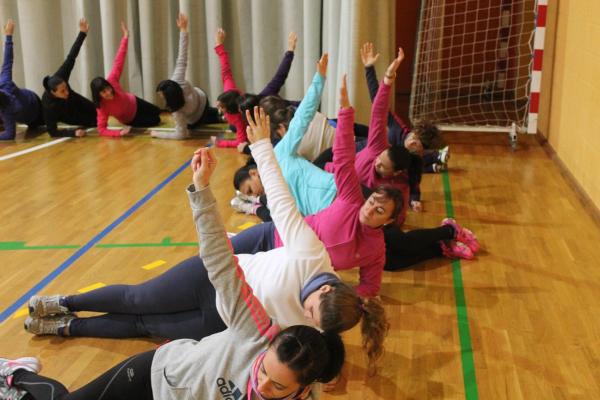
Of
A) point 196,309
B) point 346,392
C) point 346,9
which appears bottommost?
point 346,392

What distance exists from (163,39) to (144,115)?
87cm

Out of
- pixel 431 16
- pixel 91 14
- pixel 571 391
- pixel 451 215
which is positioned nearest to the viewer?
pixel 571 391

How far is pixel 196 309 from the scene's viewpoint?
2.23 m

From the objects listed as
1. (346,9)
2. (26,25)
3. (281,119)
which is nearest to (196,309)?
(281,119)

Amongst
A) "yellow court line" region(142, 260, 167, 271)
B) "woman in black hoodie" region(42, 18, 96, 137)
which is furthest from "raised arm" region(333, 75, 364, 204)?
"woman in black hoodie" region(42, 18, 96, 137)

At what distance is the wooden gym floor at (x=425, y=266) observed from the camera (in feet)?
7.52

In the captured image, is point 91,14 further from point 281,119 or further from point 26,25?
point 281,119

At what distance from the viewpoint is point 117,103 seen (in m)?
5.67

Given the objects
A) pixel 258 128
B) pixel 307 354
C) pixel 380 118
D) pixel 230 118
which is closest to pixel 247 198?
pixel 380 118

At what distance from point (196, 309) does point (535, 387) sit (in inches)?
45.6

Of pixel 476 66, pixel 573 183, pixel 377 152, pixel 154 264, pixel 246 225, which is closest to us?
pixel 154 264

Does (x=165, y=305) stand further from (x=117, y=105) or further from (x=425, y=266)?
(x=117, y=105)

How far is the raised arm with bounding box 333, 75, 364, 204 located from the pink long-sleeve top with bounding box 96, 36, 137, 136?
341cm

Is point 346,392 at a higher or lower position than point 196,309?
lower
